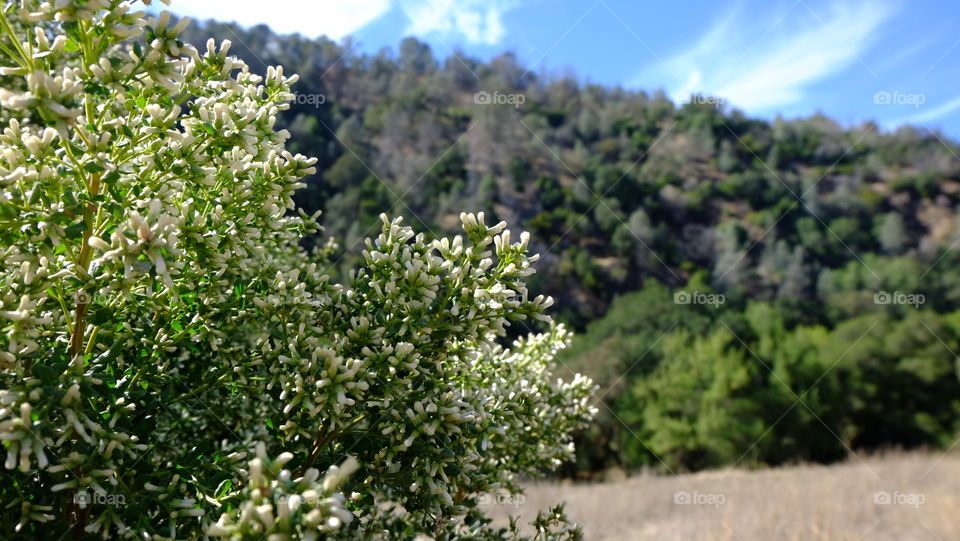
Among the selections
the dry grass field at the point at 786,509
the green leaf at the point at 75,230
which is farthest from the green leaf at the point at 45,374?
the dry grass field at the point at 786,509

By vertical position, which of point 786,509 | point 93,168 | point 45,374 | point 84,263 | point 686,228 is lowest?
point 786,509

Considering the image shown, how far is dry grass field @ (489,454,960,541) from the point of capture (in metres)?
8.44

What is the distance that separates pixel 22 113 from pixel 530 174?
165 feet

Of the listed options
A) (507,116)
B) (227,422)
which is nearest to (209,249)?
(227,422)

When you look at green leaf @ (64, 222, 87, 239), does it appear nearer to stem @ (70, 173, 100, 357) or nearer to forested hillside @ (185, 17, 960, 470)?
stem @ (70, 173, 100, 357)

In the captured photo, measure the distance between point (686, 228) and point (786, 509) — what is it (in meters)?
39.5

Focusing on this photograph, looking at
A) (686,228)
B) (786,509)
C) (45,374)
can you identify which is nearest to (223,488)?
(45,374)

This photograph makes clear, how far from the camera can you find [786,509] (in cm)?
988

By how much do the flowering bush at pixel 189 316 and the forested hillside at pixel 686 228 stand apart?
372 inches

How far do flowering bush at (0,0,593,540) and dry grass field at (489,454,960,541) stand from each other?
4180 mm

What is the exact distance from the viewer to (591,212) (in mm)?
47625

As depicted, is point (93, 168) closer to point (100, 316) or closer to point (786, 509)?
point (100, 316)

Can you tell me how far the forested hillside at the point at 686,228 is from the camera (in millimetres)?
27078

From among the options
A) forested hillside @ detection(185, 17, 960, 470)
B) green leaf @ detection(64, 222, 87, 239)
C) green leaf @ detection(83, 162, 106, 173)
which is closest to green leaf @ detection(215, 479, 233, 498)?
green leaf @ detection(64, 222, 87, 239)
